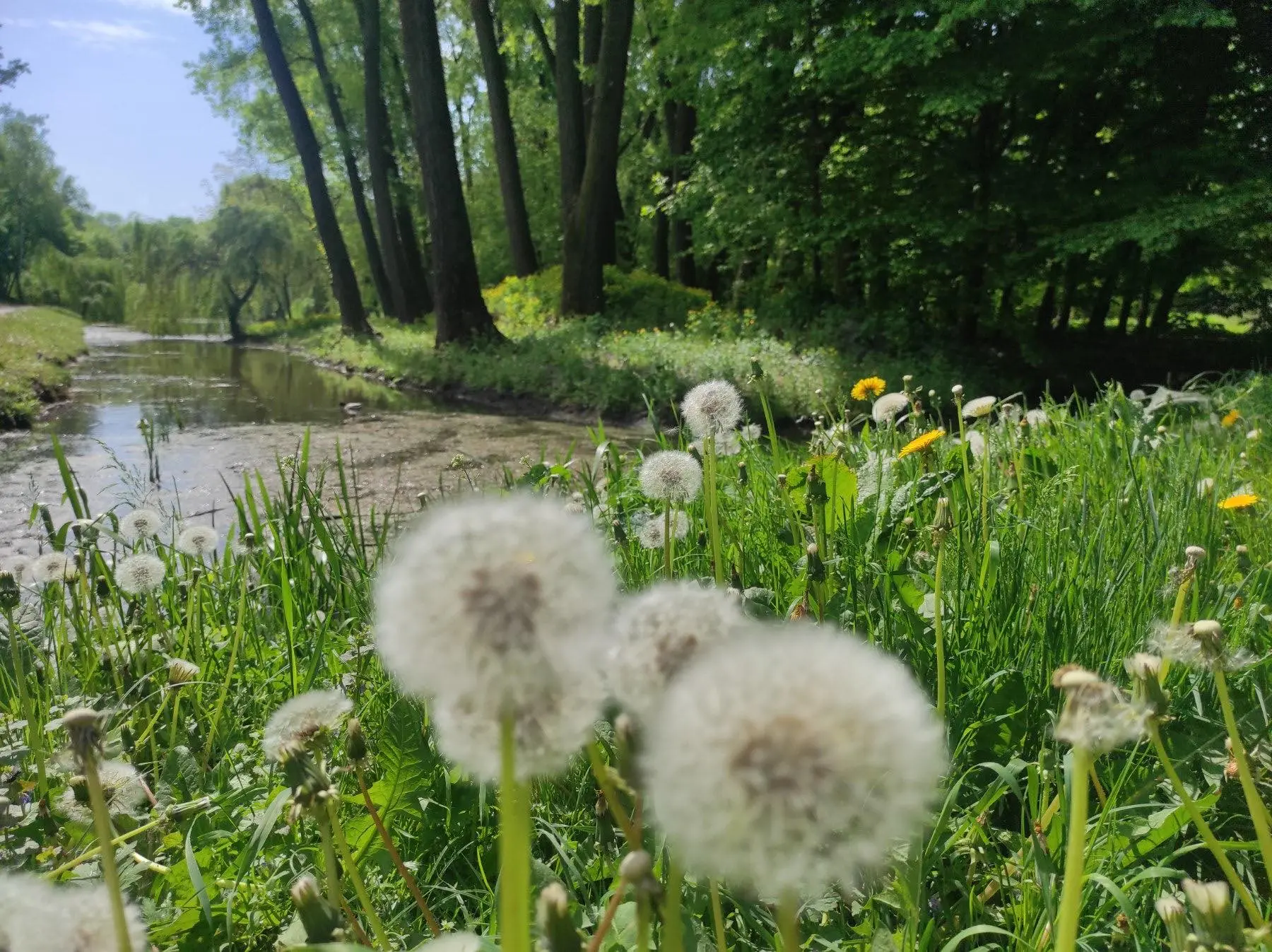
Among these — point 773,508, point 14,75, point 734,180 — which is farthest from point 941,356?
point 14,75

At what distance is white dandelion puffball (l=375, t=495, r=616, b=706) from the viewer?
1.61 feet

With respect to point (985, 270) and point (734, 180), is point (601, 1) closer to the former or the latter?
point (734, 180)

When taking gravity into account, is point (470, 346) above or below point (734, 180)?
below

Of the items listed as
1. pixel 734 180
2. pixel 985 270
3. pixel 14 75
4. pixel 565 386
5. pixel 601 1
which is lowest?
pixel 565 386

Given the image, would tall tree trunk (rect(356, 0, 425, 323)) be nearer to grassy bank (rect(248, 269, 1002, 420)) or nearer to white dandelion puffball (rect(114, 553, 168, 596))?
grassy bank (rect(248, 269, 1002, 420))

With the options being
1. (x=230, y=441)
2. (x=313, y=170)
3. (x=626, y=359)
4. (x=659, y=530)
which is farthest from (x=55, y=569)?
(x=313, y=170)

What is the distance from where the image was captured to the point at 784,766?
45cm

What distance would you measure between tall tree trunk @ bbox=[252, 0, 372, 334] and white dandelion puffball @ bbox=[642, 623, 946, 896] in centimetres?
2161

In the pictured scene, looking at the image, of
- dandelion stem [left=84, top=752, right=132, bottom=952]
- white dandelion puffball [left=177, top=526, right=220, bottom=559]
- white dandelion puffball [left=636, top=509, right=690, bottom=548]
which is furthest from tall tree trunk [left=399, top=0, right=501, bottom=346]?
dandelion stem [left=84, top=752, right=132, bottom=952]

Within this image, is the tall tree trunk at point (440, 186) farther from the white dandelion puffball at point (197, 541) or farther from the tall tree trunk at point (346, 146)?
the white dandelion puffball at point (197, 541)

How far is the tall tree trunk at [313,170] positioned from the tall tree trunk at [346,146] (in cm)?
187

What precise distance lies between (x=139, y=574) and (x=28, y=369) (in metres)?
12.5

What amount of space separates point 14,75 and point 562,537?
1505 inches

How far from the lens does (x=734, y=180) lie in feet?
44.6
